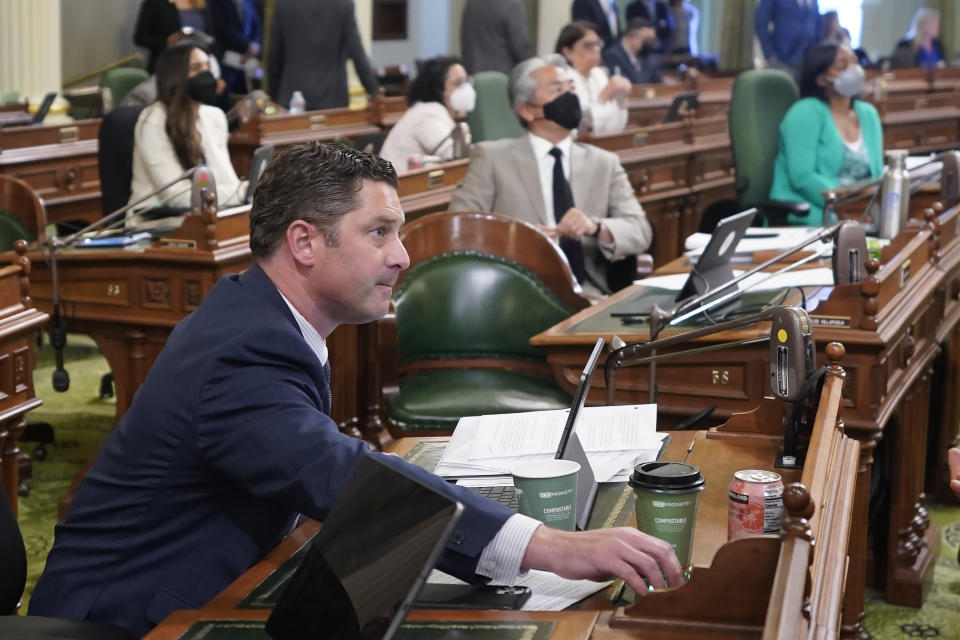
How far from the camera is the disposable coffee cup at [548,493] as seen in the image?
5.16ft

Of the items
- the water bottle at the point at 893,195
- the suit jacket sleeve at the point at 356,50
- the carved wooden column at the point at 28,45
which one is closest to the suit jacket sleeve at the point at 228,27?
the carved wooden column at the point at 28,45

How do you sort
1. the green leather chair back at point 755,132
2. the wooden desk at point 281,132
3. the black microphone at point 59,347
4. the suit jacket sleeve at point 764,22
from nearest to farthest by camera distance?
the black microphone at point 59,347 → the green leather chair back at point 755,132 → the wooden desk at point 281,132 → the suit jacket sleeve at point 764,22

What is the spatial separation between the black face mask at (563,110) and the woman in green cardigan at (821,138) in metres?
1.55

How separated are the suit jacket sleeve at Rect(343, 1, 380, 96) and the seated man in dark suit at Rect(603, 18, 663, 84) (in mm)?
1699

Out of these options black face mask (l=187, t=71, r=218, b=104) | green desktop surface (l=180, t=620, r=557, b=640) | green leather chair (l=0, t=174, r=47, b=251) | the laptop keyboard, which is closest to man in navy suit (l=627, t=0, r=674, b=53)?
black face mask (l=187, t=71, r=218, b=104)

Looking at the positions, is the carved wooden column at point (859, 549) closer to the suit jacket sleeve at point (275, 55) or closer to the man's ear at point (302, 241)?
the man's ear at point (302, 241)

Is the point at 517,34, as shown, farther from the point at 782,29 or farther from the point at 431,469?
the point at 431,469

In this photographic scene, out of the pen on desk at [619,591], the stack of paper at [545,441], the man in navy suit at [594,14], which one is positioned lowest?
the pen on desk at [619,591]

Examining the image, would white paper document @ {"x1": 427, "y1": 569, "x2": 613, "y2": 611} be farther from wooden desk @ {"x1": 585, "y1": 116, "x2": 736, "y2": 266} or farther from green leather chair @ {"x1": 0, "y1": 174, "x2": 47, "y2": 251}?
wooden desk @ {"x1": 585, "y1": 116, "x2": 736, "y2": 266}

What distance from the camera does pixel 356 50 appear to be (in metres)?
7.62

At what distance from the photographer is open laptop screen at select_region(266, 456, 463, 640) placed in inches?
45.5

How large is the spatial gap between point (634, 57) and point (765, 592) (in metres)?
8.33

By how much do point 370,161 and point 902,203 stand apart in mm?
2654

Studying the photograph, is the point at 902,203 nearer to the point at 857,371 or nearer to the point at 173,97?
the point at 857,371
